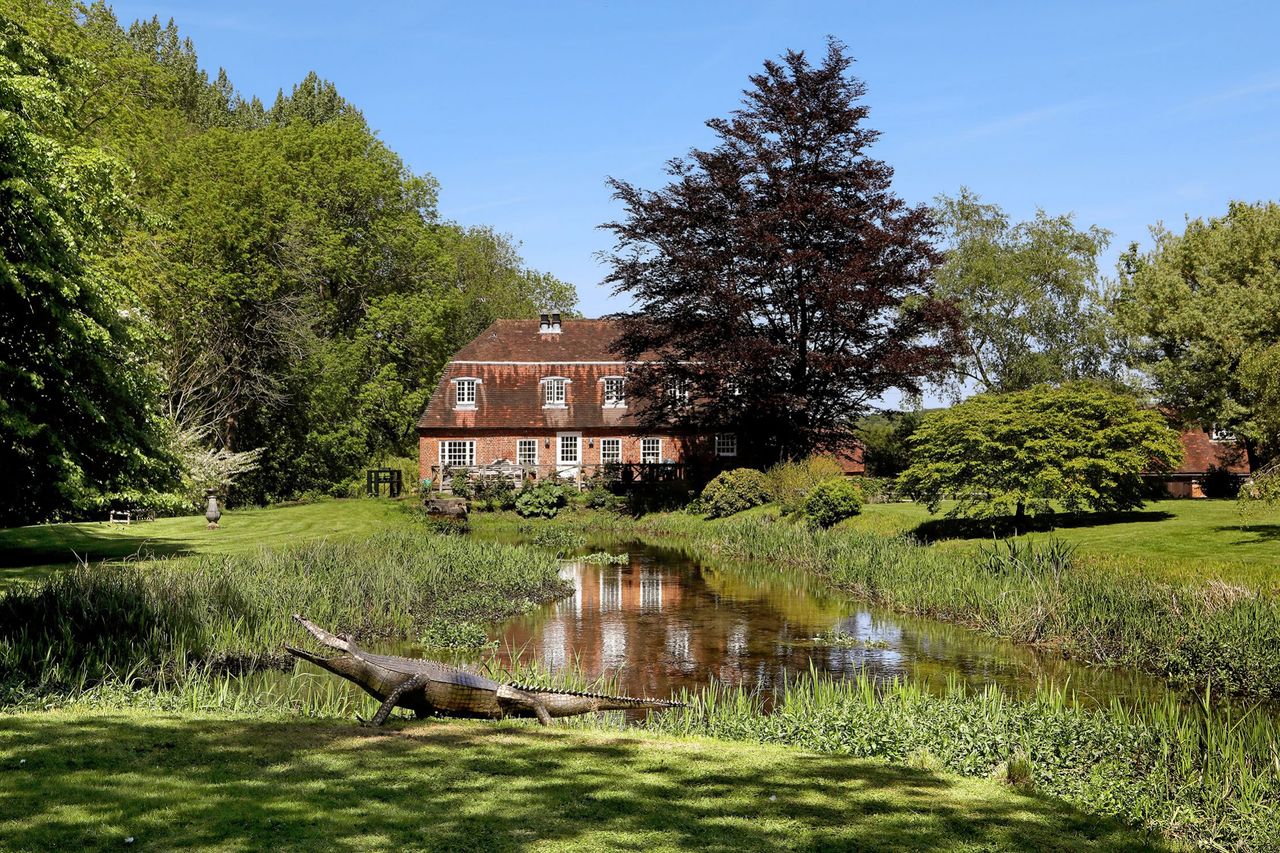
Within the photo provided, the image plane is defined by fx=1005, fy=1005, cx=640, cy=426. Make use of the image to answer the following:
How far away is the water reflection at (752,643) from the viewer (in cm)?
1349

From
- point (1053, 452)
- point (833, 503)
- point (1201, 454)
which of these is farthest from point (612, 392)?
point (1053, 452)

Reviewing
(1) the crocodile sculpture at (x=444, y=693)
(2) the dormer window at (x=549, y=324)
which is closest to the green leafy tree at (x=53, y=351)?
(1) the crocodile sculpture at (x=444, y=693)

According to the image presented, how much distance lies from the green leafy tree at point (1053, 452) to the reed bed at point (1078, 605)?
229cm

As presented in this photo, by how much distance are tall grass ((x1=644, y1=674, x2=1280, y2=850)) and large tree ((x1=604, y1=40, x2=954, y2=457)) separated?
26.5m

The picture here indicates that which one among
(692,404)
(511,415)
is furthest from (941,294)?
(511,415)

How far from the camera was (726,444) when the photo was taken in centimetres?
4838

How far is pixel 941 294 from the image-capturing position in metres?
53.0

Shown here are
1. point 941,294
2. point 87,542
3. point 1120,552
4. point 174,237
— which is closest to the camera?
point 1120,552

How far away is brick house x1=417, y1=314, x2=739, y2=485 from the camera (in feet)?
157

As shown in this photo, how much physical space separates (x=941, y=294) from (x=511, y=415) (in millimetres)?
23480

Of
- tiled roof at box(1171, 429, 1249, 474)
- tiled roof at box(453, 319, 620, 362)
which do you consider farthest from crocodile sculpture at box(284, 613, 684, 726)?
tiled roof at box(1171, 429, 1249, 474)

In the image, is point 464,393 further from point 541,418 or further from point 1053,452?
point 1053,452

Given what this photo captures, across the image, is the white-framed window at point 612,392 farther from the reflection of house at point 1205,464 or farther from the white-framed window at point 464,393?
the reflection of house at point 1205,464

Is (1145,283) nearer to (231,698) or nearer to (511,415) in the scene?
(511,415)
